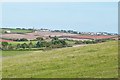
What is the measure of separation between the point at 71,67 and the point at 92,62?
2.35 metres

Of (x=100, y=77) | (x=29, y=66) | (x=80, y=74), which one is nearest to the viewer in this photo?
(x=100, y=77)

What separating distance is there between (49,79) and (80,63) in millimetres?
7354

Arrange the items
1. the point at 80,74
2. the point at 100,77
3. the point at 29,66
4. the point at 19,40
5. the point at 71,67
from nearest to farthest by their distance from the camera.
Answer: the point at 100,77 → the point at 80,74 → the point at 71,67 → the point at 29,66 → the point at 19,40

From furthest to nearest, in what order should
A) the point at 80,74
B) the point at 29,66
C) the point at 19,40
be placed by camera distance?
the point at 19,40 < the point at 29,66 < the point at 80,74

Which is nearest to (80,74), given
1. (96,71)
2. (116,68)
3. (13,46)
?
(96,71)

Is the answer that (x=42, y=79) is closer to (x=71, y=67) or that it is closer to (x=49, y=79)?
(x=49, y=79)

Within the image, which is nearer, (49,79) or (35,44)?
(49,79)

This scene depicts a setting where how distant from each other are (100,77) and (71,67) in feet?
19.8

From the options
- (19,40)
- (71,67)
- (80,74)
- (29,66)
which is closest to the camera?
(80,74)

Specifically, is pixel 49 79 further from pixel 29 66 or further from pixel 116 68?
pixel 29 66

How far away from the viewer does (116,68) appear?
23266 mm

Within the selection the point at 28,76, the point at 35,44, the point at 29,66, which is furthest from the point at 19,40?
the point at 28,76

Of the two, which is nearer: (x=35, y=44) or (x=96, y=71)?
(x=96, y=71)

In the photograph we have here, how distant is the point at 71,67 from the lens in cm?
2605
